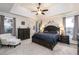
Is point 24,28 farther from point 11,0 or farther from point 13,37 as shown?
point 11,0

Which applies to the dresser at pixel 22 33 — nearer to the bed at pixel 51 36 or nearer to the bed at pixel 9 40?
the bed at pixel 9 40

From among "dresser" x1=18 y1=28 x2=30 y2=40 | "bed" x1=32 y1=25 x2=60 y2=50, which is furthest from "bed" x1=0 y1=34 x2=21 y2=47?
"bed" x1=32 y1=25 x2=60 y2=50

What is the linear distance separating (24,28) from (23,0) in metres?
1.31

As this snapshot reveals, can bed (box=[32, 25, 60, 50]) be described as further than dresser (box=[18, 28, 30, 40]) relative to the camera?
Yes

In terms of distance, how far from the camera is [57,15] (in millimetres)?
3104

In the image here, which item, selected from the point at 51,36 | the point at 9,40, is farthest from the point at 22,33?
the point at 51,36

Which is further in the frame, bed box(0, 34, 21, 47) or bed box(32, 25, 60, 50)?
bed box(32, 25, 60, 50)

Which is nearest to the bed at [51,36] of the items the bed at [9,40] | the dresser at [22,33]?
the dresser at [22,33]

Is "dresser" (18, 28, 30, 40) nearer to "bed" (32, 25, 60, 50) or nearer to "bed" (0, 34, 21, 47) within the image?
"bed" (0, 34, 21, 47)

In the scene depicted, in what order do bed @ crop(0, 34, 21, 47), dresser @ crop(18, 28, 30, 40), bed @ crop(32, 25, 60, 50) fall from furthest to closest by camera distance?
bed @ crop(32, 25, 60, 50) < dresser @ crop(18, 28, 30, 40) < bed @ crop(0, 34, 21, 47)

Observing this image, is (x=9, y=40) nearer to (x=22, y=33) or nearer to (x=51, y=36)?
(x=22, y=33)

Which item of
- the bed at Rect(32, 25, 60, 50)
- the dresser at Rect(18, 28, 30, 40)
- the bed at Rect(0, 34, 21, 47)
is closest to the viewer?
the bed at Rect(0, 34, 21, 47)
